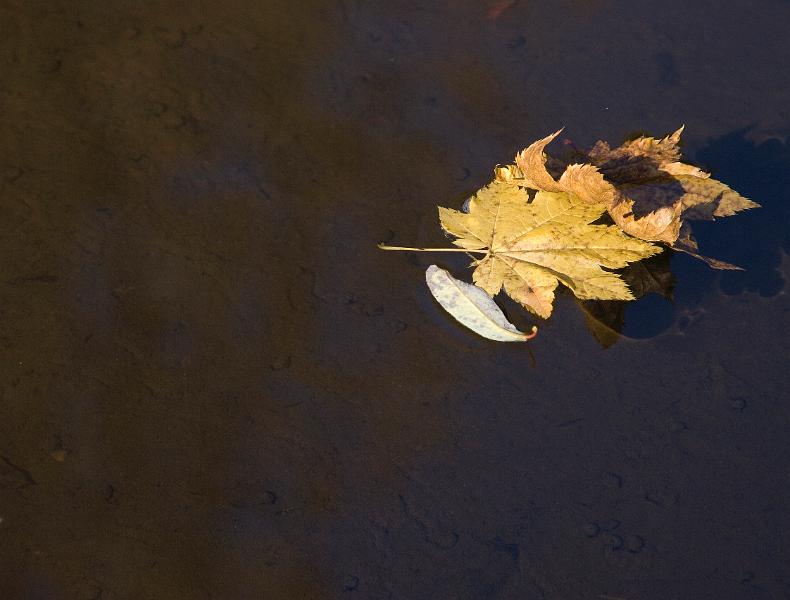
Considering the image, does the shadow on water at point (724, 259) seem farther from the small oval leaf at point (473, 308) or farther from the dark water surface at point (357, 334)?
the small oval leaf at point (473, 308)

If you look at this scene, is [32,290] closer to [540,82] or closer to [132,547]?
[132,547]

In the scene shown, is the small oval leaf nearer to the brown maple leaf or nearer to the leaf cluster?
the leaf cluster

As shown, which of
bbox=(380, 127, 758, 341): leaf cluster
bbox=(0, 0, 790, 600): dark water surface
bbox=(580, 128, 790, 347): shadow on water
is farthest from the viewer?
bbox=(580, 128, 790, 347): shadow on water

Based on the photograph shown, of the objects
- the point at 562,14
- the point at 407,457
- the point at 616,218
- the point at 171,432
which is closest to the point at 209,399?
the point at 171,432

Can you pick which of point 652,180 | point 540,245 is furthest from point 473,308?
point 652,180

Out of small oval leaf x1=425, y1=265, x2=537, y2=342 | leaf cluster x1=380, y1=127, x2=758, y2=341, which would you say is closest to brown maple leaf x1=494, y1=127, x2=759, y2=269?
leaf cluster x1=380, y1=127, x2=758, y2=341
